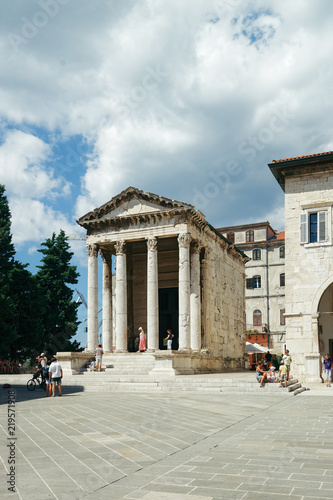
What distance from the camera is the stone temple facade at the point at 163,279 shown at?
3027 cm

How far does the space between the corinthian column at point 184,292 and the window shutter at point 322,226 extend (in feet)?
25.5

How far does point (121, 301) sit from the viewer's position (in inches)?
1242

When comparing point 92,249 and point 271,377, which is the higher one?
point 92,249

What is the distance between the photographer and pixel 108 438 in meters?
9.38

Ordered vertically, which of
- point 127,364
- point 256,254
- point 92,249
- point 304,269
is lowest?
point 127,364

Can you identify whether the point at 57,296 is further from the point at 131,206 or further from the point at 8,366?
the point at 131,206

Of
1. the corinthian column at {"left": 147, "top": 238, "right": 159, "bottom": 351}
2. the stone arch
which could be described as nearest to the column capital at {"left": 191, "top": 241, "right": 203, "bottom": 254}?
the corinthian column at {"left": 147, "top": 238, "right": 159, "bottom": 351}

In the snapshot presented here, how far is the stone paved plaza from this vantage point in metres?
6.00

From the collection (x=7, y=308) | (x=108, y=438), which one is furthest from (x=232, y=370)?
(x=108, y=438)

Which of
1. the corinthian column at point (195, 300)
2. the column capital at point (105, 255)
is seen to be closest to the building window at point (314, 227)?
the corinthian column at point (195, 300)

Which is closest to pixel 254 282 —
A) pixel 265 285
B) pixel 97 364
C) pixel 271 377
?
pixel 265 285

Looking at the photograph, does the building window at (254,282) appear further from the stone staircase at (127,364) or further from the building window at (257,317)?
the stone staircase at (127,364)

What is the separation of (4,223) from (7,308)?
6697mm

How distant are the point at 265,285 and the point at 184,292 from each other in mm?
31529
